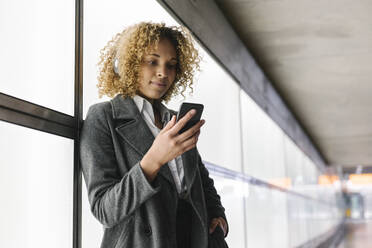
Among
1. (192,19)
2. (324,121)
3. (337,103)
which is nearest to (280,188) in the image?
(337,103)

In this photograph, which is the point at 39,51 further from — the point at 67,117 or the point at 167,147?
the point at 167,147

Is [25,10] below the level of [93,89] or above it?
above

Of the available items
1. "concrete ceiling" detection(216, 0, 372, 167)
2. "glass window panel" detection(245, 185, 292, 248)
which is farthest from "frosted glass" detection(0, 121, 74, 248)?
"glass window panel" detection(245, 185, 292, 248)

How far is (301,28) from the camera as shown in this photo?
5742 millimetres

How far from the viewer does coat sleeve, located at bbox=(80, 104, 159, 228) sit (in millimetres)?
1481

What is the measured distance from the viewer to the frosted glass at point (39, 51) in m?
1.67

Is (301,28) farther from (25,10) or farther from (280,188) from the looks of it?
(25,10)

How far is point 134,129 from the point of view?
5.54 ft

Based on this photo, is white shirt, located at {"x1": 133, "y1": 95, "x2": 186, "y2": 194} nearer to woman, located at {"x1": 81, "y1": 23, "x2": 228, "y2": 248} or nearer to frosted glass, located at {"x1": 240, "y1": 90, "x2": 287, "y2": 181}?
woman, located at {"x1": 81, "y1": 23, "x2": 228, "y2": 248}

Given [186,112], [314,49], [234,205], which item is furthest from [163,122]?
[314,49]

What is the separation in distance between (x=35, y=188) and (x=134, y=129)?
16.2 inches

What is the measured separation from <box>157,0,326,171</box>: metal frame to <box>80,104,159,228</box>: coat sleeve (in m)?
1.92

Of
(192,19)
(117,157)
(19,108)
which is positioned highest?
(192,19)

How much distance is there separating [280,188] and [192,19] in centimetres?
520
